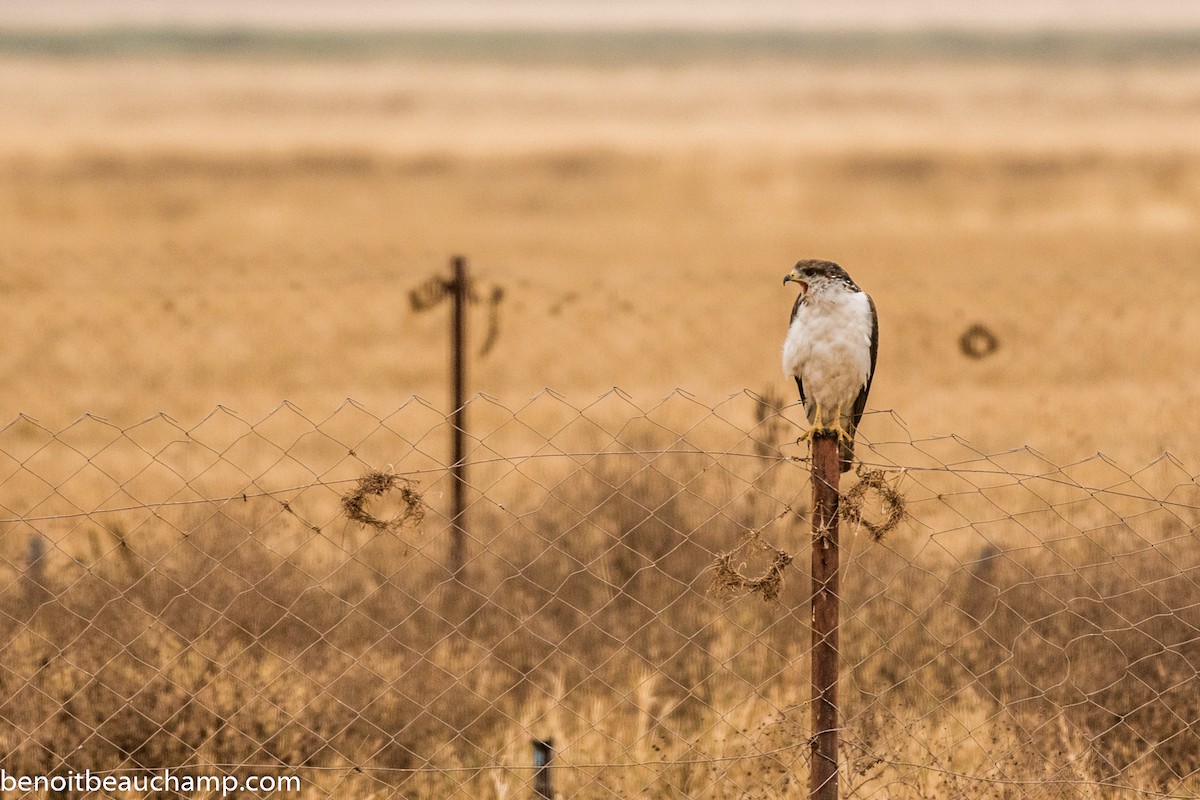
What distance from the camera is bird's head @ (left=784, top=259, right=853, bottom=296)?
579cm

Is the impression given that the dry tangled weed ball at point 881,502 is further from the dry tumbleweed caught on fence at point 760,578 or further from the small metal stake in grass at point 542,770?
the small metal stake in grass at point 542,770

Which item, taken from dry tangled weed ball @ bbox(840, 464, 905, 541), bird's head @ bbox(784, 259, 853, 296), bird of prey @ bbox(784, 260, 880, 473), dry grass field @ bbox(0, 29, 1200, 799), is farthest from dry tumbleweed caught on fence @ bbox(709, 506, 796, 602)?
bird's head @ bbox(784, 259, 853, 296)

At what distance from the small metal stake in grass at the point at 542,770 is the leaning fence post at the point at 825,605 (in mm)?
974

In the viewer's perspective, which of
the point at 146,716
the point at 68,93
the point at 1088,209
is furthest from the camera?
the point at 68,93

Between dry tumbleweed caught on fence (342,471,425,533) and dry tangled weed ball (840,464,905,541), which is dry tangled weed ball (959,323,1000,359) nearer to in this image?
dry tangled weed ball (840,464,905,541)

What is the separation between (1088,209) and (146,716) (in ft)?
117

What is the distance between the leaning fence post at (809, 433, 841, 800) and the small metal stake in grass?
38.3 inches

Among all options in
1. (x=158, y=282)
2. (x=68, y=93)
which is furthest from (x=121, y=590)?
(x=68, y=93)

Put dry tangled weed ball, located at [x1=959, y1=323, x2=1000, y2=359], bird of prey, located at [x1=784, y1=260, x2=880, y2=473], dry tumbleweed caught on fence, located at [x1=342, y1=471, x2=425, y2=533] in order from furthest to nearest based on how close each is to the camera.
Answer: dry tangled weed ball, located at [x1=959, y1=323, x2=1000, y2=359]
bird of prey, located at [x1=784, y1=260, x2=880, y2=473]
dry tumbleweed caught on fence, located at [x1=342, y1=471, x2=425, y2=533]

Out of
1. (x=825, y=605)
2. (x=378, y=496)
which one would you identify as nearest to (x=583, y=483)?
(x=378, y=496)

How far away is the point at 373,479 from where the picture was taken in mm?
4469

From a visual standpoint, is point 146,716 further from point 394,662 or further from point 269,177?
point 269,177

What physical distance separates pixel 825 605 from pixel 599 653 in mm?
2373

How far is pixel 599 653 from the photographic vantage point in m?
6.51
